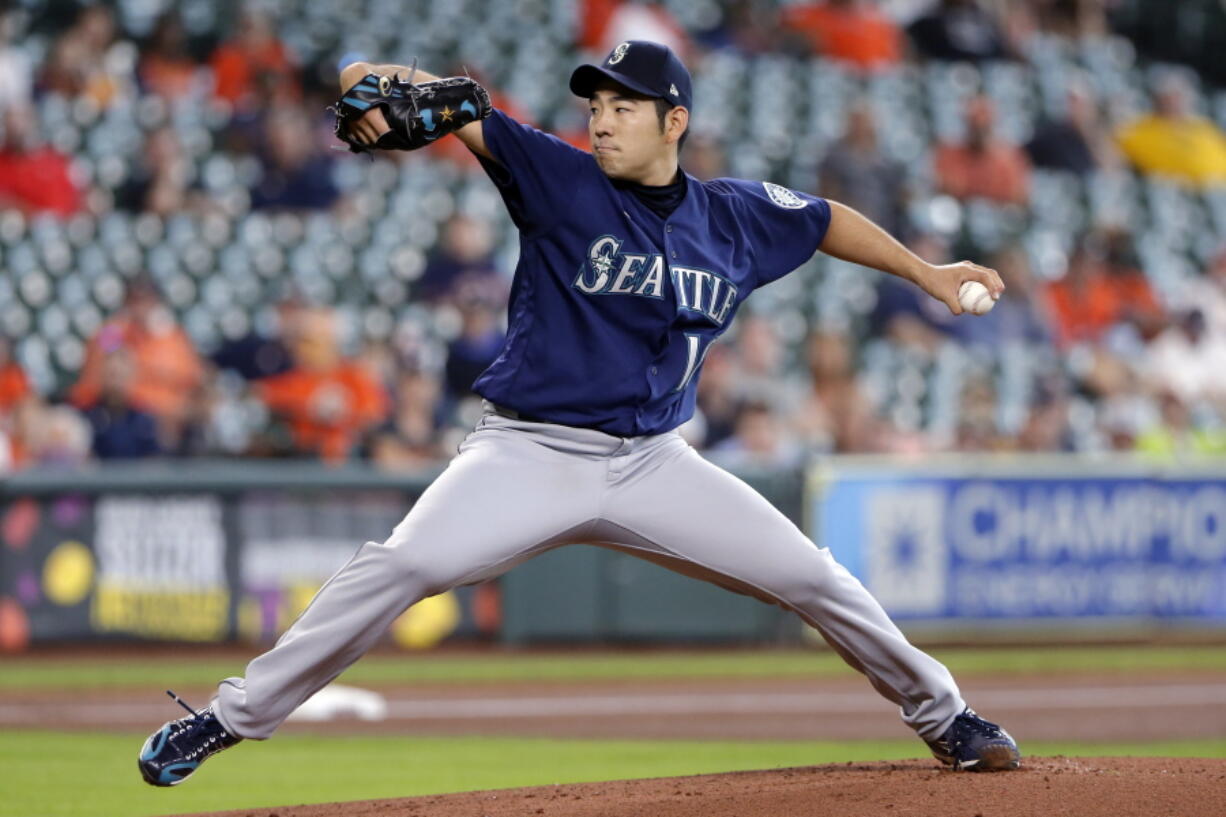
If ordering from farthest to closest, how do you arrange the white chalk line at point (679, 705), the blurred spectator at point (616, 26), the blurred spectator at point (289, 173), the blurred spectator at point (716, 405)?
the blurred spectator at point (616, 26) < the blurred spectator at point (289, 173) < the blurred spectator at point (716, 405) < the white chalk line at point (679, 705)

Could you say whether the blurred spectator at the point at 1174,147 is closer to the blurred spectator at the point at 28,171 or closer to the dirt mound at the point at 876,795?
the blurred spectator at the point at 28,171

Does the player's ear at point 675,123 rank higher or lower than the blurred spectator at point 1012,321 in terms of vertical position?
higher

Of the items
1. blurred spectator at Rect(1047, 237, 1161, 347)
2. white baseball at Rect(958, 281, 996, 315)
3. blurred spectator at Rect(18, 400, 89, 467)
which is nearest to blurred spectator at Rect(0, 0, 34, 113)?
blurred spectator at Rect(18, 400, 89, 467)

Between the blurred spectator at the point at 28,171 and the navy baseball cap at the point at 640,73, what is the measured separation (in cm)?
771

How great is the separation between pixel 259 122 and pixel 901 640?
8.21 m

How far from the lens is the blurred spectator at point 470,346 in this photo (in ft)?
34.6

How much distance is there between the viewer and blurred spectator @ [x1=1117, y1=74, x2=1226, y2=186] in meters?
15.6

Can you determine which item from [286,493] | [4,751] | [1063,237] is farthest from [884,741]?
[1063,237]

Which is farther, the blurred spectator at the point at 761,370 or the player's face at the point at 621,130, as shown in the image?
the blurred spectator at the point at 761,370

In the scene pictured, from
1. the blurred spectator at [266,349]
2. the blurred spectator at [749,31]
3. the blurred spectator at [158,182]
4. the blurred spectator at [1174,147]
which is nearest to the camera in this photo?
the blurred spectator at [266,349]

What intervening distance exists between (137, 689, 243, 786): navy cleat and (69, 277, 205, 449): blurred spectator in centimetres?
620

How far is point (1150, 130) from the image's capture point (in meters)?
15.7

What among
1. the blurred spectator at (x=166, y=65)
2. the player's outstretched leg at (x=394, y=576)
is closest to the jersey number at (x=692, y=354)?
the player's outstretched leg at (x=394, y=576)

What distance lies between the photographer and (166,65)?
12062mm
